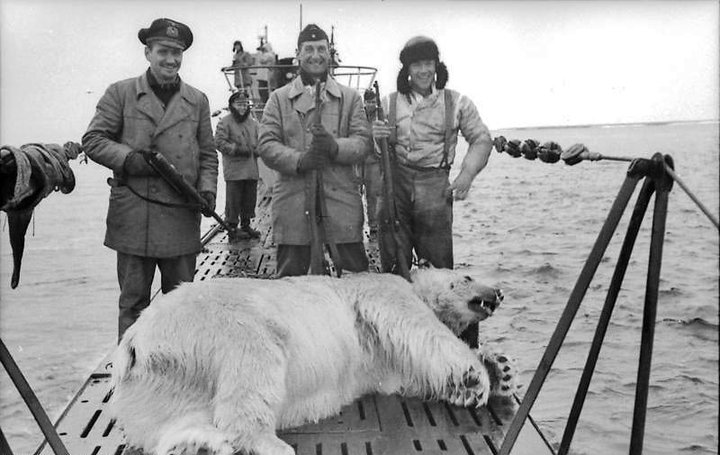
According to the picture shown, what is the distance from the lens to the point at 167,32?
4191 millimetres

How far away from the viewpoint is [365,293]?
3.85 meters

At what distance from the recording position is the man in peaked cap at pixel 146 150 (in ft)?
13.8

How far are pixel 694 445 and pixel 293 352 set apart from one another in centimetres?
463

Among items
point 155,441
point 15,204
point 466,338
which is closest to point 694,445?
point 466,338

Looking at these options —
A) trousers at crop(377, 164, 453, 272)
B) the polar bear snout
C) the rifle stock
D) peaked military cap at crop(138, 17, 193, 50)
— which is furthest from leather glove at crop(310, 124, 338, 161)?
the polar bear snout

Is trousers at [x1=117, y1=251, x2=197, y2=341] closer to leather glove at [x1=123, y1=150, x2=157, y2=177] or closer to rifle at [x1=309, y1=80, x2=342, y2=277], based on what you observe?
leather glove at [x1=123, y1=150, x2=157, y2=177]

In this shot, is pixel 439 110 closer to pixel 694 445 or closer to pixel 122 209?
pixel 122 209

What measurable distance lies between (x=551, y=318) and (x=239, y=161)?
16.8ft

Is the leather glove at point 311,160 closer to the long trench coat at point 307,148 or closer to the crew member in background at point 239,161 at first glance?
the long trench coat at point 307,148

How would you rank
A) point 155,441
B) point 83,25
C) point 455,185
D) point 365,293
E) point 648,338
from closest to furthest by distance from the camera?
point 648,338
point 155,441
point 365,293
point 83,25
point 455,185

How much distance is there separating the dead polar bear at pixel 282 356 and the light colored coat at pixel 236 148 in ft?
18.9

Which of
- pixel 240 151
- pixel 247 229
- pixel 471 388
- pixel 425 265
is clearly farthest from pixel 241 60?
pixel 471 388

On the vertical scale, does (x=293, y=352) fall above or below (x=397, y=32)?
below

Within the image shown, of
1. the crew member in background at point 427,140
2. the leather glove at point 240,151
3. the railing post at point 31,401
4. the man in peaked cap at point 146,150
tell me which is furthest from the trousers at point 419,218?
the leather glove at point 240,151
